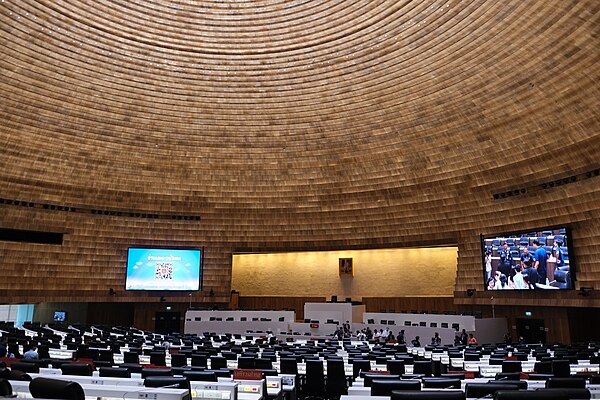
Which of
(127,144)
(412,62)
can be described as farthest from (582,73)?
(127,144)

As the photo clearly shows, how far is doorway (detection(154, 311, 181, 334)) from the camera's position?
84.3ft

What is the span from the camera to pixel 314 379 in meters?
7.93

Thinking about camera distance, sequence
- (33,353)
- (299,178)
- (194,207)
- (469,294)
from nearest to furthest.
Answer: (33,353) < (469,294) < (299,178) < (194,207)

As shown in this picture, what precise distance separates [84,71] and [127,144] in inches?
197

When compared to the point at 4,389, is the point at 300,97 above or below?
above

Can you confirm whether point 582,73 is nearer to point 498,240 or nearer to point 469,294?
point 498,240

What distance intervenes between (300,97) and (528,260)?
11205mm

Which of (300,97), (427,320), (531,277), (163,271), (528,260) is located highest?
(300,97)

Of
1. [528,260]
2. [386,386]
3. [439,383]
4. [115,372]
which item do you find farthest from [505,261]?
[115,372]

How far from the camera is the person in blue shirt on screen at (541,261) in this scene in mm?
17469

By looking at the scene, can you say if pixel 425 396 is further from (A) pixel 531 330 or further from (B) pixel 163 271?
(B) pixel 163 271

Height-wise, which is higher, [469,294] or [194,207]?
[194,207]

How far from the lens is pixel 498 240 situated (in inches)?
773

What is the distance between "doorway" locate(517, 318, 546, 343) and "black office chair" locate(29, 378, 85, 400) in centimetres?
2066
